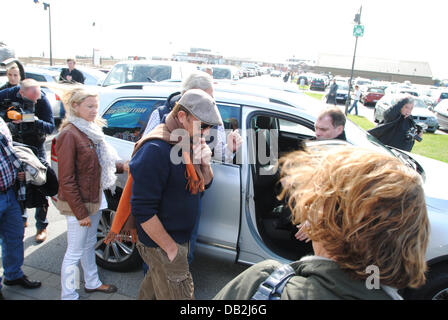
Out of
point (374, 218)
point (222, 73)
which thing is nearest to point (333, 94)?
point (222, 73)

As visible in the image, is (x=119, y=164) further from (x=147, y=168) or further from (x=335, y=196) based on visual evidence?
(x=335, y=196)

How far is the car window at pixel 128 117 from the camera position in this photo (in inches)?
121

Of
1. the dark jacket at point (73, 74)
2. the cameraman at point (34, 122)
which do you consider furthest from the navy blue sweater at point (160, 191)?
the dark jacket at point (73, 74)

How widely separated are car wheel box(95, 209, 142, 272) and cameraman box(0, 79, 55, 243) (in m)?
0.99

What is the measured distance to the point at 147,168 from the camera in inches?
63.7

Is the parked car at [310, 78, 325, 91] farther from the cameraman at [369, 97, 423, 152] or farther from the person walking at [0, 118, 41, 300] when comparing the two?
the person walking at [0, 118, 41, 300]

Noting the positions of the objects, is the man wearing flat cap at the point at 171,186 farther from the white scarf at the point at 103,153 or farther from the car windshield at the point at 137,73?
the car windshield at the point at 137,73

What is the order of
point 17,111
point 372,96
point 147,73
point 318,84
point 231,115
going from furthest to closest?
point 318,84, point 372,96, point 147,73, point 17,111, point 231,115

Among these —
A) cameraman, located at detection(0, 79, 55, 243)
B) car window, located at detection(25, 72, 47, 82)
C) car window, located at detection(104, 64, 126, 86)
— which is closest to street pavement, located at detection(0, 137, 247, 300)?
cameraman, located at detection(0, 79, 55, 243)

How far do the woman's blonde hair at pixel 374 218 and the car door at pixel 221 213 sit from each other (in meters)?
1.68

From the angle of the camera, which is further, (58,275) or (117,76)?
(117,76)

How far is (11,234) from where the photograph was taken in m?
2.55

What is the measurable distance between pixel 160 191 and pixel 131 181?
10.4 inches

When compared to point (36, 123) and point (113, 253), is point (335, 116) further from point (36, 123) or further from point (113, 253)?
point (36, 123)
